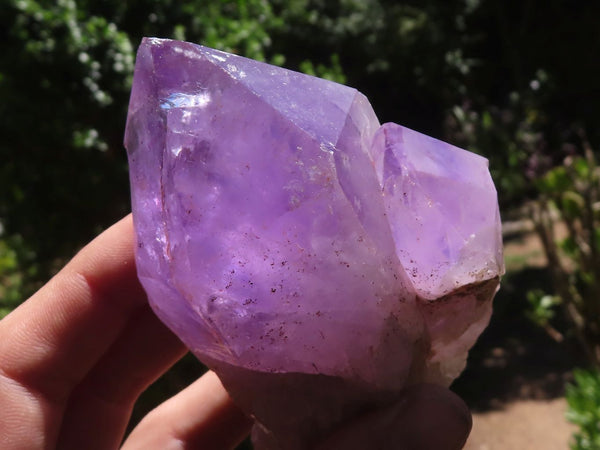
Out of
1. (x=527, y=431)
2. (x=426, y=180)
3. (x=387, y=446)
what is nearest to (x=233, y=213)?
(x=426, y=180)

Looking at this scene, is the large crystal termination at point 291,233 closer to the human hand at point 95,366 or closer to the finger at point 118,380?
the human hand at point 95,366

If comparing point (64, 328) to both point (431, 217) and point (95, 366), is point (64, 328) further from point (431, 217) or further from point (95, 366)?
point (431, 217)

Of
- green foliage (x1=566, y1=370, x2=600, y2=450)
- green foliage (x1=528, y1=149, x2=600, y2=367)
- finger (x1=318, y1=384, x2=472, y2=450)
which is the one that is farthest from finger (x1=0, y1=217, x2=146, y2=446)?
green foliage (x1=528, y1=149, x2=600, y2=367)

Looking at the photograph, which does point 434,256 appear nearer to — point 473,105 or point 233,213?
point 233,213

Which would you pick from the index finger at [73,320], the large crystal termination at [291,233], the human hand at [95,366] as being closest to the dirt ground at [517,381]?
the human hand at [95,366]

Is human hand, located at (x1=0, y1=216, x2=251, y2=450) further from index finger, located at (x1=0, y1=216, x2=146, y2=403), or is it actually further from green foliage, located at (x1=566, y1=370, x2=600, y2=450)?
green foliage, located at (x1=566, y1=370, x2=600, y2=450)

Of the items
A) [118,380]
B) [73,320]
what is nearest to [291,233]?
[73,320]
